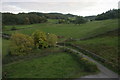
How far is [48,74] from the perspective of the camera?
78.4 feet

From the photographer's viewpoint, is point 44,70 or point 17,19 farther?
point 17,19

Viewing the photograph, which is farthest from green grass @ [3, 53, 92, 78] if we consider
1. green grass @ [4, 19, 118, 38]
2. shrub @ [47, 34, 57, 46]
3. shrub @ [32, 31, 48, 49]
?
green grass @ [4, 19, 118, 38]

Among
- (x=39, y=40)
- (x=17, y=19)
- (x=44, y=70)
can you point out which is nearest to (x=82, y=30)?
(x=39, y=40)

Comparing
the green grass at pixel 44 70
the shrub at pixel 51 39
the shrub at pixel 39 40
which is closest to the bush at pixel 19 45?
the shrub at pixel 39 40

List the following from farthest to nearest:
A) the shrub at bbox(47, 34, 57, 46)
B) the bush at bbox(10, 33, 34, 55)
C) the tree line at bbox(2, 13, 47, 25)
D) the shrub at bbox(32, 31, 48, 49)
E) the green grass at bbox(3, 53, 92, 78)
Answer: the tree line at bbox(2, 13, 47, 25)
the shrub at bbox(47, 34, 57, 46)
the shrub at bbox(32, 31, 48, 49)
the bush at bbox(10, 33, 34, 55)
the green grass at bbox(3, 53, 92, 78)

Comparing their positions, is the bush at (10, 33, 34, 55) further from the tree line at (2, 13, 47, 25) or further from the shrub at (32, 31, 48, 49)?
the tree line at (2, 13, 47, 25)

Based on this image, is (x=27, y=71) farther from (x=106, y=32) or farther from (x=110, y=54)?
(x=106, y=32)

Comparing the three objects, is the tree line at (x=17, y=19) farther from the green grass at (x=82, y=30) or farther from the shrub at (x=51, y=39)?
the shrub at (x=51, y=39)

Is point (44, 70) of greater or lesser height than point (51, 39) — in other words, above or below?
below

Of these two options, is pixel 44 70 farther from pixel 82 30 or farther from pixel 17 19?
pixel 17 19

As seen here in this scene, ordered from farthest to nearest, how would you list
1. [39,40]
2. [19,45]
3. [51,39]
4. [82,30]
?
1. [82,30]
2. [51,39]
3. [39,40]
4. [19,45]

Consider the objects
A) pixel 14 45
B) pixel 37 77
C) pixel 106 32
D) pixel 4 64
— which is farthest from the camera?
pixel 106 32

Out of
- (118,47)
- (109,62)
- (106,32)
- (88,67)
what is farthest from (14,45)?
(106,32)

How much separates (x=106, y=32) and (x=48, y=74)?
1369 inches
